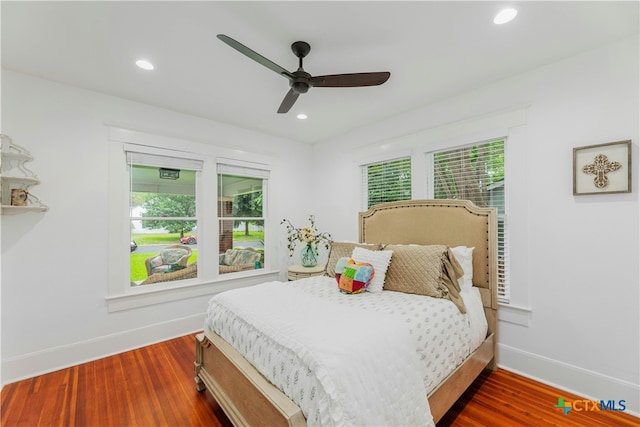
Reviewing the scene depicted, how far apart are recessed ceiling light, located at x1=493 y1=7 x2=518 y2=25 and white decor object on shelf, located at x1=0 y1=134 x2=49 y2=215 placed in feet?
12.2

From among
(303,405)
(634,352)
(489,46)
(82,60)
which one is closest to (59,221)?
(82,60)

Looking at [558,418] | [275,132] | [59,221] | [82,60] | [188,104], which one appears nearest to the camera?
[558,418]

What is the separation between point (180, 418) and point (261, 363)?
2.91 ft

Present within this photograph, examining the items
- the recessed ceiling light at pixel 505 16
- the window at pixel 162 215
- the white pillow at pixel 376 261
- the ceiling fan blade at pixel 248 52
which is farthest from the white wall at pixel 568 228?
the window at pixel 162 215

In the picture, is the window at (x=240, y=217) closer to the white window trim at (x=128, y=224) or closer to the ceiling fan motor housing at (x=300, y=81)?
the white window trim at (x=128, y=224)

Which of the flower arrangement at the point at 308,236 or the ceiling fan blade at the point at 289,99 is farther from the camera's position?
the flower arrangement at the point at 308,236

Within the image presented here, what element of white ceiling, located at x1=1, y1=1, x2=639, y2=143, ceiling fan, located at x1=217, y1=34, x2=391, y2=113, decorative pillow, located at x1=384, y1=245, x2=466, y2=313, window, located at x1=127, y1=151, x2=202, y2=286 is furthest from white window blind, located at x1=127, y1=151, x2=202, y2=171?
decorative pillow, located at x1=384, y1=245, x2=466, y2=313

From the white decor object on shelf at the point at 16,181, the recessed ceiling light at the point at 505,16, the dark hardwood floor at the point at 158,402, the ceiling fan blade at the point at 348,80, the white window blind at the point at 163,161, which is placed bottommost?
the dark hardwood floor at the point at 158,402

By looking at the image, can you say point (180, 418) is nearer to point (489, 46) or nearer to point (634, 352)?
point (634, 352)

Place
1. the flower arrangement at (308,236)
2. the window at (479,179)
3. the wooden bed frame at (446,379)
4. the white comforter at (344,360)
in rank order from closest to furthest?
1. the white comforter at (344,360)
2. the wooden bed frame at (446,379)
3. the window at (479,179)
4. the flower arrangement at (308,236)

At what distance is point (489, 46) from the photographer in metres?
2.01

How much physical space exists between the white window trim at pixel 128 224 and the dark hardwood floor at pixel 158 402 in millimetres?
705

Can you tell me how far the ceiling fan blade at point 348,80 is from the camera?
1906 mm

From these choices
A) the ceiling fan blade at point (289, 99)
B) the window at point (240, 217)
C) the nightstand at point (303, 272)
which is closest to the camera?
the ceiling fan blade at point (289, 99)
